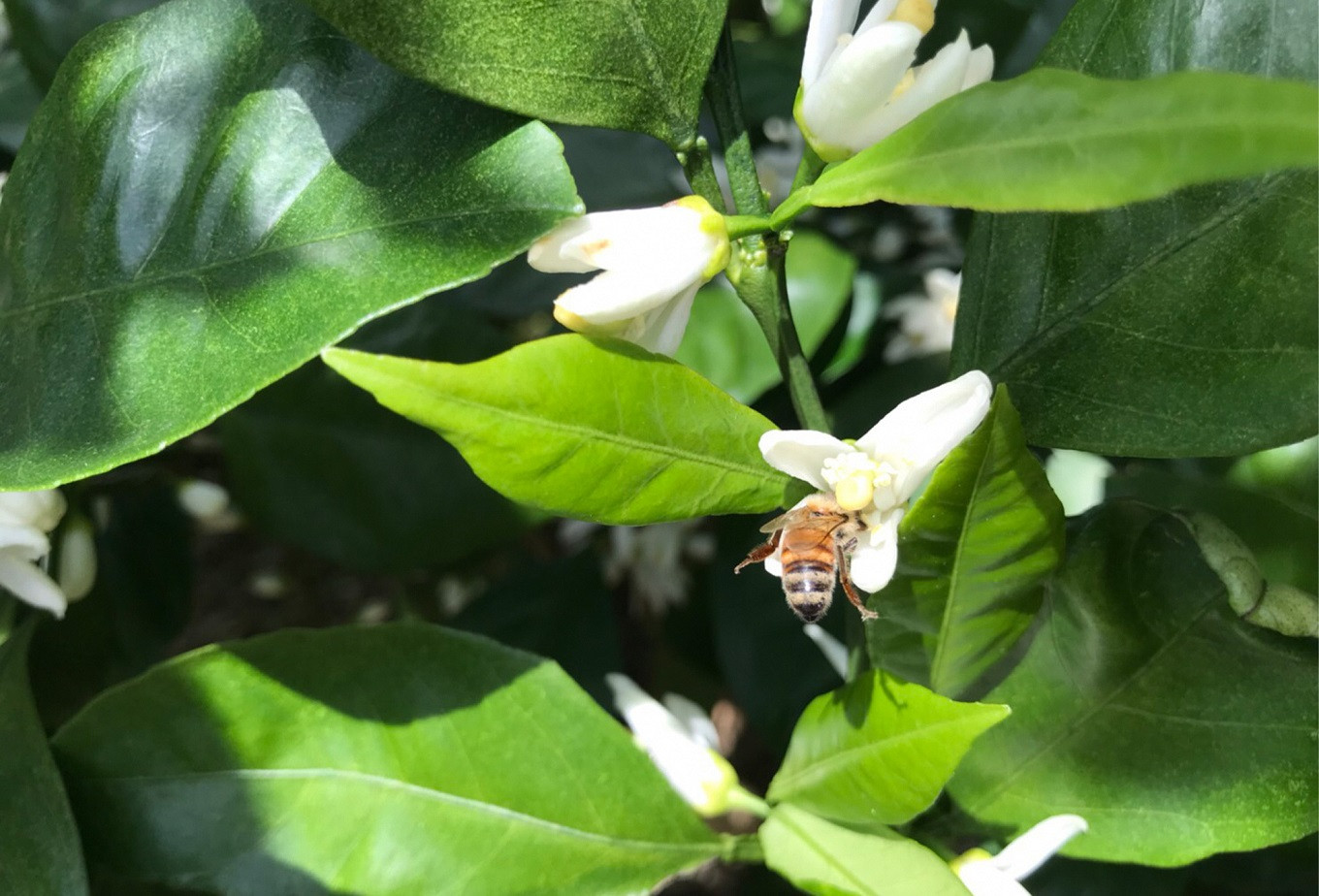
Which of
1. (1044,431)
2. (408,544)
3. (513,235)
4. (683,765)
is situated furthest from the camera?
(408,544)

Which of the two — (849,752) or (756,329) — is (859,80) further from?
(756,329)

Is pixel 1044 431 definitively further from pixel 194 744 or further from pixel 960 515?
pixel 194 744

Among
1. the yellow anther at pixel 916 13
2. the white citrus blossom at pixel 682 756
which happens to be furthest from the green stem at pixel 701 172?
the white citrus blossom at pixel 682 756

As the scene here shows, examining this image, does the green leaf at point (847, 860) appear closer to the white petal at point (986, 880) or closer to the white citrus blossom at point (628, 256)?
the white petal at point (986, 880)

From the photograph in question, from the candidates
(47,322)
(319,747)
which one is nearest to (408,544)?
(319,747)

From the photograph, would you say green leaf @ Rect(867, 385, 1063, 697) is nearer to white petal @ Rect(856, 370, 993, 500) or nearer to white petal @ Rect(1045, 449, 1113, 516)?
white petal @ Rect(856, 370, 993, 500)

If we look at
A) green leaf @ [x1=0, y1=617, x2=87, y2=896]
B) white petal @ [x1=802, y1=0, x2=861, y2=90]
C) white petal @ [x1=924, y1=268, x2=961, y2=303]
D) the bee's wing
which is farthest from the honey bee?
white petal @ [x1=924, y1=268, x2=961, y2=303]

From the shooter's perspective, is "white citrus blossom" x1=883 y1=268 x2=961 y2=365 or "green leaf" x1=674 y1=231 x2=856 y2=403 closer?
"green leaf" x1=674 y1=231 x2=856 y2=403
